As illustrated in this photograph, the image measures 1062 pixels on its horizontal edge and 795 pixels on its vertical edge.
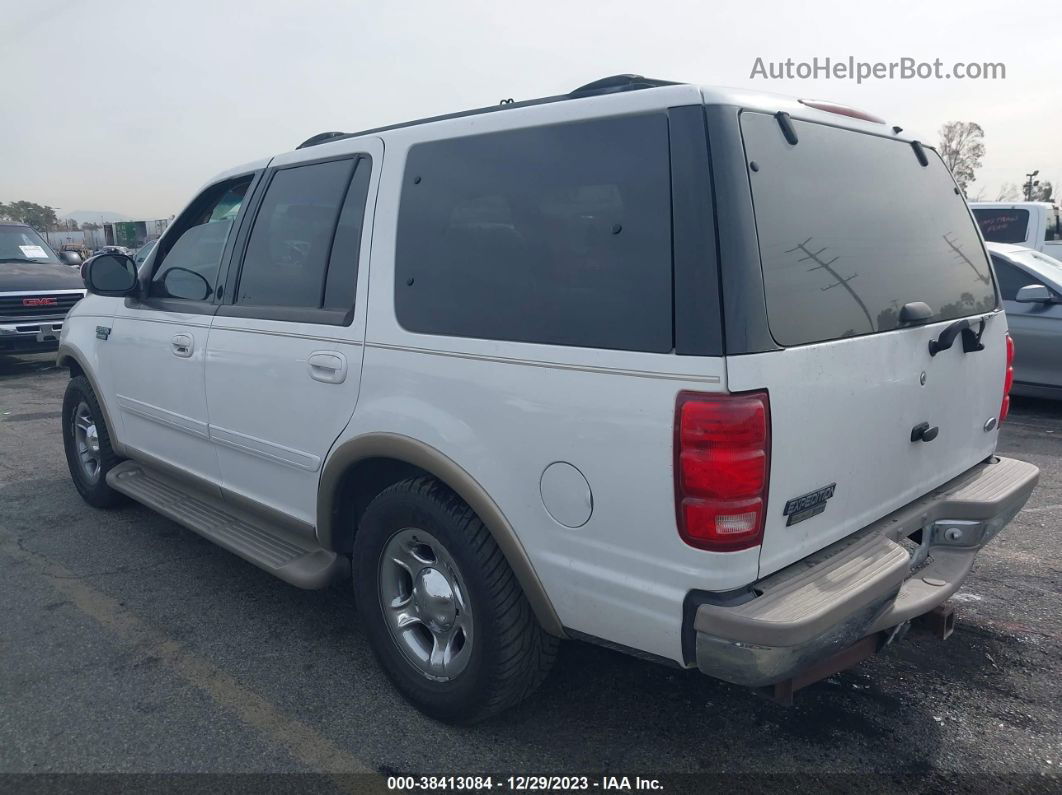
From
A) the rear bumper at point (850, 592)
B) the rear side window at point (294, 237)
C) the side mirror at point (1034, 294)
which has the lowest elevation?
the rear bumper at point (850, 592)

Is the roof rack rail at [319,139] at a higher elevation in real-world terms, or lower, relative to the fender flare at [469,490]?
higher

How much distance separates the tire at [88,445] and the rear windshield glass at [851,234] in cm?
409

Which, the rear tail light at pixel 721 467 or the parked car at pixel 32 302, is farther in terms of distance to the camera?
the parked car at pixel 32 302

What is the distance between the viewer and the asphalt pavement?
8.77 ft

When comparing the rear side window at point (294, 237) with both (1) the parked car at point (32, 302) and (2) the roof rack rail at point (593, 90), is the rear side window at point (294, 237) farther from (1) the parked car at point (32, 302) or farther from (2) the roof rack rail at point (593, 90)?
(1) the parked car at point (32, 302)

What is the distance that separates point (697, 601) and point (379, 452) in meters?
1.23

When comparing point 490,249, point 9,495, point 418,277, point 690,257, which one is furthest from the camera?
point 9,495

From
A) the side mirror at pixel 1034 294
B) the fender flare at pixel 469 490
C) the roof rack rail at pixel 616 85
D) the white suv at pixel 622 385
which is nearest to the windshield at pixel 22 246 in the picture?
the white suv at pixel 622 385

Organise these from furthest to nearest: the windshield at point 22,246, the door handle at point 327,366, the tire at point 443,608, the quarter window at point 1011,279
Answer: the windshield at point 22,246 → the quarter window at point 1011,279 → the door handle at point 327,366 → the tire at point 443,608

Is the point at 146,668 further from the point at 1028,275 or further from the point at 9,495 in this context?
the point at 1028,275

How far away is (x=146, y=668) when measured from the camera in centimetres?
331

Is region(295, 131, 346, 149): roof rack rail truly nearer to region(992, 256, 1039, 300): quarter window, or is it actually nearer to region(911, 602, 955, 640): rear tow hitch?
region(911, 602, 955, 640): rear tow hitch

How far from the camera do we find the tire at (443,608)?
2600 mm

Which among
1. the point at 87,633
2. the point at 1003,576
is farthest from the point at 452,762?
the point at 1003,576
